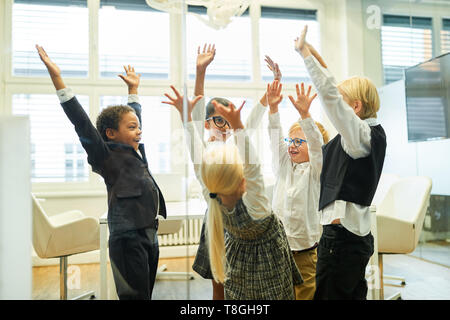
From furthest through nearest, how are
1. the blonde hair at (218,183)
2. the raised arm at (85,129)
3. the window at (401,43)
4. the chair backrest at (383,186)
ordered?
the window at (401,43)
the chair backrest at (383,186)
the raised arm at (85,129)
the blonde hair at (218,183)

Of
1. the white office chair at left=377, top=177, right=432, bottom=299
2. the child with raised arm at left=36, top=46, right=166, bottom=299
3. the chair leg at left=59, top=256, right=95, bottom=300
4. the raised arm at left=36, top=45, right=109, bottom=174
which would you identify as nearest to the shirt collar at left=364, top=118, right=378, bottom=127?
the white office chair at left=377, top=177, right=432, bottom=299

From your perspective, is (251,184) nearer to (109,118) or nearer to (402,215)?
(109,118)

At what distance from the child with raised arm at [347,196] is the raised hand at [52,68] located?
0.85m

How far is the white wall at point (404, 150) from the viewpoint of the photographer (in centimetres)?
149

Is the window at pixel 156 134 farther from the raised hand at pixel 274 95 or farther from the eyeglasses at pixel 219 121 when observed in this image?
the raised hand at pixel 274 95

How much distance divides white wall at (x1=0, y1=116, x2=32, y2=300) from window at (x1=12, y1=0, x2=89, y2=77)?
0.80 ft

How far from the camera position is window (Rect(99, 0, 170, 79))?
1330mm

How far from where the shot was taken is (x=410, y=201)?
1686 millimetres

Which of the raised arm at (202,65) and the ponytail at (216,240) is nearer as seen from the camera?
the ponytail at (216,240)

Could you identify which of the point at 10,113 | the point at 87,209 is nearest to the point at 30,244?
the point at 87,209

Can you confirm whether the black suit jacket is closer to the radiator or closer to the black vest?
the radiator

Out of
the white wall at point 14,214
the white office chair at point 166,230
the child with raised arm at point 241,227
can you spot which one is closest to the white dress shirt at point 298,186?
the child with raised arm at point 241,227

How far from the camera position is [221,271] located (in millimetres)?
1196
